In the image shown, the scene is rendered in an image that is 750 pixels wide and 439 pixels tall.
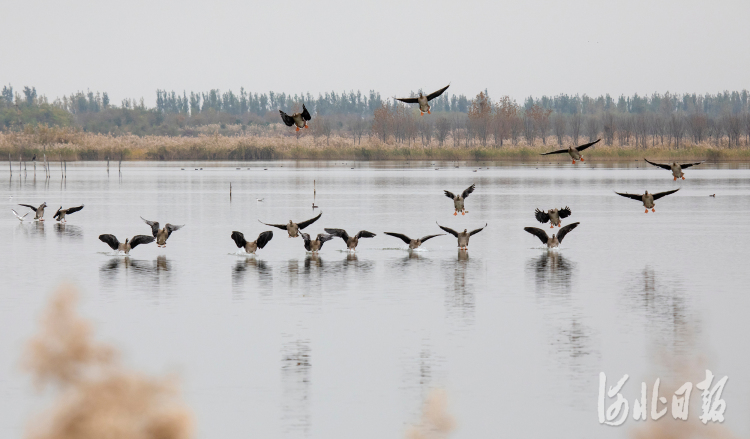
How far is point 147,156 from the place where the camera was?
4892 inches

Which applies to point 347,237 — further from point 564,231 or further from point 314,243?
point 564,231

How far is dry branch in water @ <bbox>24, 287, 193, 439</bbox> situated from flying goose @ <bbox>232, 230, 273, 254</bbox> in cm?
2075

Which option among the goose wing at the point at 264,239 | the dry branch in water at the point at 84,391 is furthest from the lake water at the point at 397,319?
the dry branch in water at the point at 84,391

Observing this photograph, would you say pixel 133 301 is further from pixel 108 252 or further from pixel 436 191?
pixel 436 191

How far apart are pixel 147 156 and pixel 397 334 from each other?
4493 inches

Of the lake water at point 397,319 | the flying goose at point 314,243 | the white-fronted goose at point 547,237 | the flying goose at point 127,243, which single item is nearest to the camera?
the lake water at point 397,319

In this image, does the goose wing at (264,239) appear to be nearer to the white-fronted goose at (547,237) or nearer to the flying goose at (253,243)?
the flying goose at (253,243)

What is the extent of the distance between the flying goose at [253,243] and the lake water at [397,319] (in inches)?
23.2

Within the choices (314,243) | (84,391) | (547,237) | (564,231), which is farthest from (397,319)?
(84,391)

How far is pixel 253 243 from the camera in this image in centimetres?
2523

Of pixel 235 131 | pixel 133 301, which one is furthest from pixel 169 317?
pixel 235 131

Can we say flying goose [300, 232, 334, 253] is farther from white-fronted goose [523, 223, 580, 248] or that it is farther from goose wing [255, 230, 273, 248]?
white-fronted goose [523, 223, 580, 248]

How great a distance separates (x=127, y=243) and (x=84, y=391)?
74.0ft

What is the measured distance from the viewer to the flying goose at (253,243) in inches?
971
